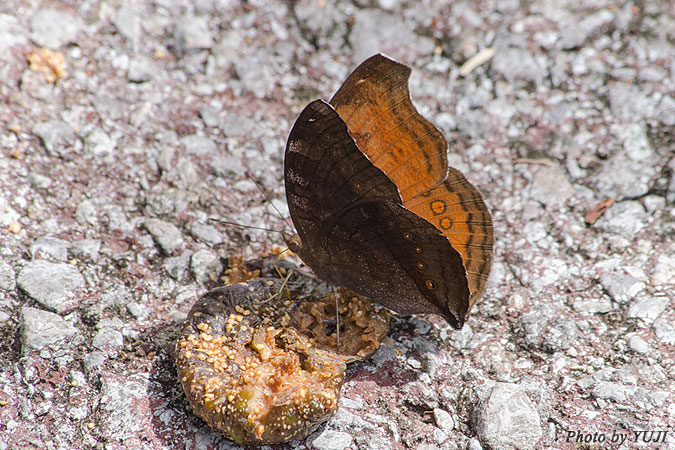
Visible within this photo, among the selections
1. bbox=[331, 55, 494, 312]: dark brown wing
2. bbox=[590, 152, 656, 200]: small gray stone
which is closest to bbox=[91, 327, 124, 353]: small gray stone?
bbox=[331, 55, 494, 312]: dark brown wing

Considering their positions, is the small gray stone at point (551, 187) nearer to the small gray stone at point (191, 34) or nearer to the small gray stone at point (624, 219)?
the small gray stone at point (624, 219)

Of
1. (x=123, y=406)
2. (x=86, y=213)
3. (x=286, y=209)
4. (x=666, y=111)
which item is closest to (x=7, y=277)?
(x=86, y=213)

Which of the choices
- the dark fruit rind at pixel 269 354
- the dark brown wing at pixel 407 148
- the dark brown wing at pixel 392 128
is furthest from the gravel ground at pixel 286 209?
the dark brown wing at pixel 392 128

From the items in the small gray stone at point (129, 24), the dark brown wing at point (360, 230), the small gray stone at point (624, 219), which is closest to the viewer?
the dark brown wing at point (360, 230)

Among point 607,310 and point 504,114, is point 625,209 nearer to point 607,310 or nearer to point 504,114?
point 607,310

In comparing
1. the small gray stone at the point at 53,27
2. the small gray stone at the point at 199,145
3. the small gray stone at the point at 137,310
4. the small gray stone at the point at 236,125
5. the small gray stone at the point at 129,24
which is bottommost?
the small gray stone at the point at 137,310

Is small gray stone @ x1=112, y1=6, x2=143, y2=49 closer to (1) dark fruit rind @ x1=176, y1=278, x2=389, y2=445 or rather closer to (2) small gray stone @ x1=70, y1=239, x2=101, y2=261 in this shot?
(2) small gray stone @ x1=70, y1=239, x2=101, y2=261

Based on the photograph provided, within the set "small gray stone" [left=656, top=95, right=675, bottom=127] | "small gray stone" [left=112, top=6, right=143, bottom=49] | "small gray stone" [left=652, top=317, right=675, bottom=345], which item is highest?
"small gray stone" [left=656, top=95, right=675, bottom=127]
